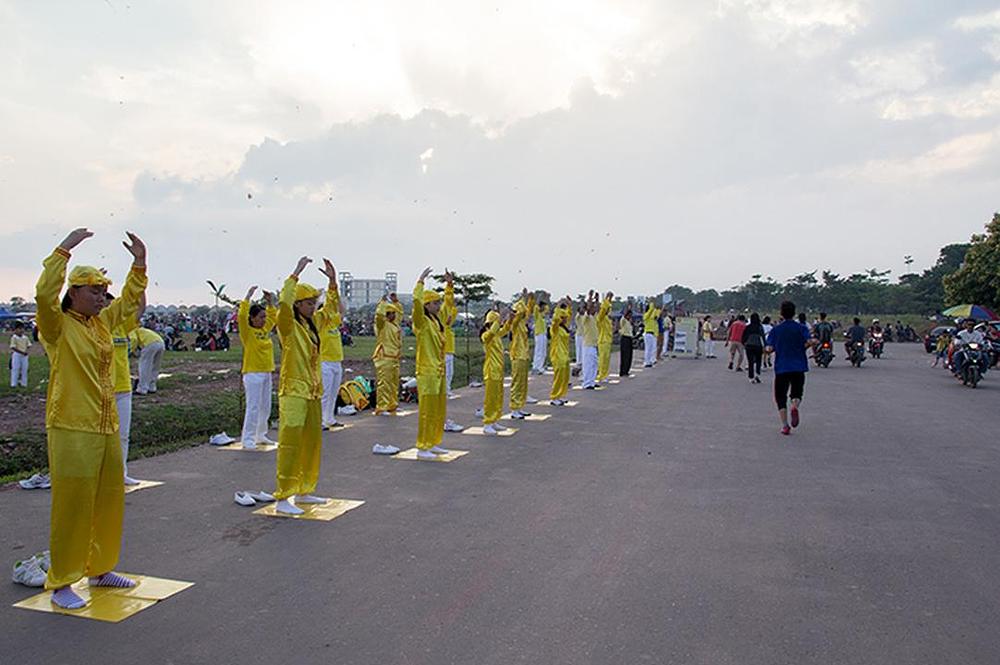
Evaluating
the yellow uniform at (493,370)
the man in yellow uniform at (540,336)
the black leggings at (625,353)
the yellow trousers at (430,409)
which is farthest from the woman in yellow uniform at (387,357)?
the black leggings at (625,353)

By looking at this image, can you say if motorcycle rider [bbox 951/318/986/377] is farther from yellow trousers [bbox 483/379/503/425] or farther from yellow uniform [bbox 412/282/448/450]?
yellow uniform [bbox 412/282/448/450]

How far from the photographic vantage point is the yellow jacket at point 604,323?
59.6 feet

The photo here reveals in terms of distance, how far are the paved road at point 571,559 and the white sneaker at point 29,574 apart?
0.29 feet

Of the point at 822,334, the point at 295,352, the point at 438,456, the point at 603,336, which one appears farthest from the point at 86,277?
the point at 822,334

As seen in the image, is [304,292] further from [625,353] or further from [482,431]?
[625,353]

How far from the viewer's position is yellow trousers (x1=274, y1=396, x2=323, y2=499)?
6625mm

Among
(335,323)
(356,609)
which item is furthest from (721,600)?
(335,323)

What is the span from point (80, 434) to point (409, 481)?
12.5 ft

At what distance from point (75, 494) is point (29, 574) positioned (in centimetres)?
79

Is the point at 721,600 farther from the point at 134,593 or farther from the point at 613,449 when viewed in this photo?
the point at 613,449

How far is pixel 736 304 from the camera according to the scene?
283 ft

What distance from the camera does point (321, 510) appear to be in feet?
22.1

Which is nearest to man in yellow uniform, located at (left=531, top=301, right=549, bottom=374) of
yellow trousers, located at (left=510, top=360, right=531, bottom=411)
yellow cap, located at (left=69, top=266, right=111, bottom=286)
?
yellow trousers, located at (left=510, top=360, right=531, bottom=411)

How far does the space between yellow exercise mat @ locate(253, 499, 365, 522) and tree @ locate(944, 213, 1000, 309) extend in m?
34.2
